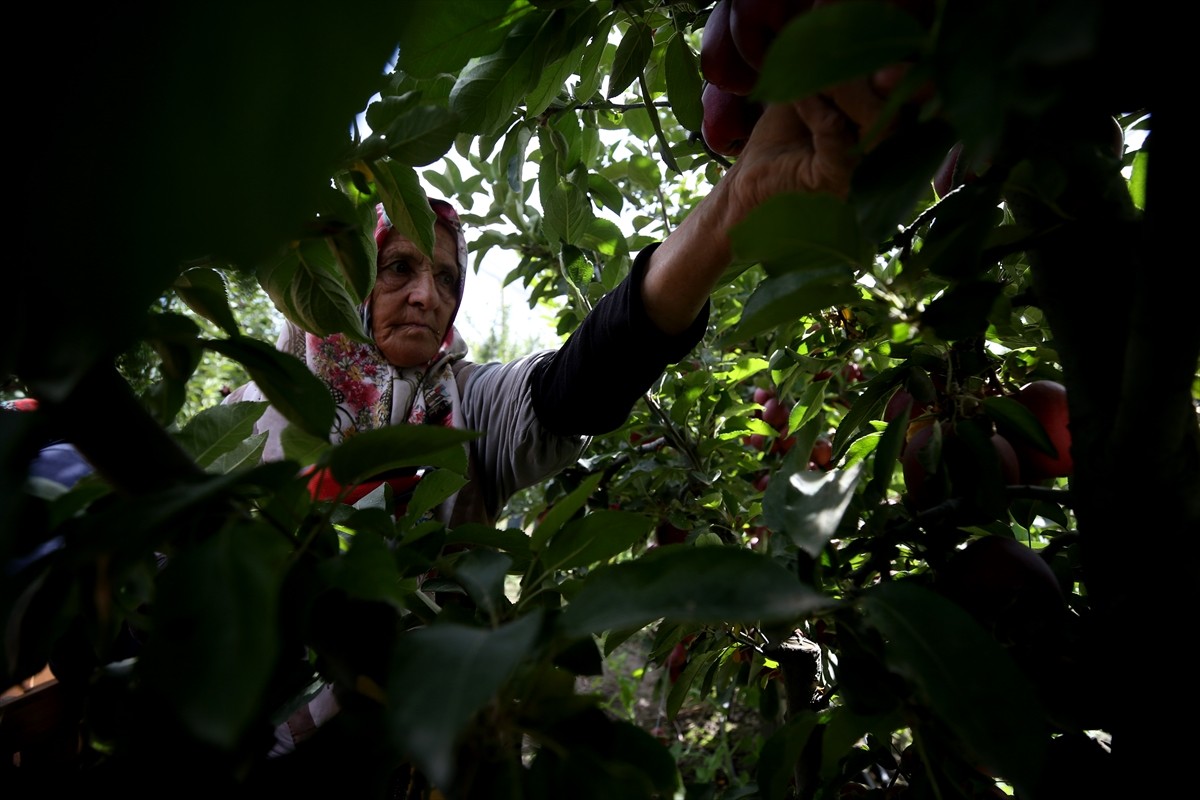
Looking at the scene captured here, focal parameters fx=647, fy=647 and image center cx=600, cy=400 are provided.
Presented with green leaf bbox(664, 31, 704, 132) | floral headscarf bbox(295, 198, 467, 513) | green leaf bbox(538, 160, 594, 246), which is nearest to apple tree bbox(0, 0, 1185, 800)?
green leaf bbox(664, 31, 704, 132)

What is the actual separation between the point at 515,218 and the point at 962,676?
4.10 feet

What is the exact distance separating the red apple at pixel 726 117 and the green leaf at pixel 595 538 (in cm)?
36

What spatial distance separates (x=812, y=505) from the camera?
12.0 inches

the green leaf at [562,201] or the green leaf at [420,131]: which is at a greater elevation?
the green leaf at [420,131]

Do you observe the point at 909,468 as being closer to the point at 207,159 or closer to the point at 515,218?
the point at 207,159

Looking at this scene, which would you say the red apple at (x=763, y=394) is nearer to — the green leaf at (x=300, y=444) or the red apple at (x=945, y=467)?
the red apple at (x=945, y=467)

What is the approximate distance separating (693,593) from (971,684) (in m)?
0.11

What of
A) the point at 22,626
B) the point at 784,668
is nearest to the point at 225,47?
the point at 22,626

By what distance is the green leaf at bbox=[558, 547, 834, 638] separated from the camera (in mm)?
212

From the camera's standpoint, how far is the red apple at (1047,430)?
51 centimetres

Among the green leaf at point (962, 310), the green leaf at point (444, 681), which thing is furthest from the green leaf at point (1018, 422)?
the green leaf at point (444, 681)

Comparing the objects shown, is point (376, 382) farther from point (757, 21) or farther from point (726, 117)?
point (757, 21)

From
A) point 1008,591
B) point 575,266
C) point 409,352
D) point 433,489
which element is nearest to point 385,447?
point 433,489

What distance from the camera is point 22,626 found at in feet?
0.76
